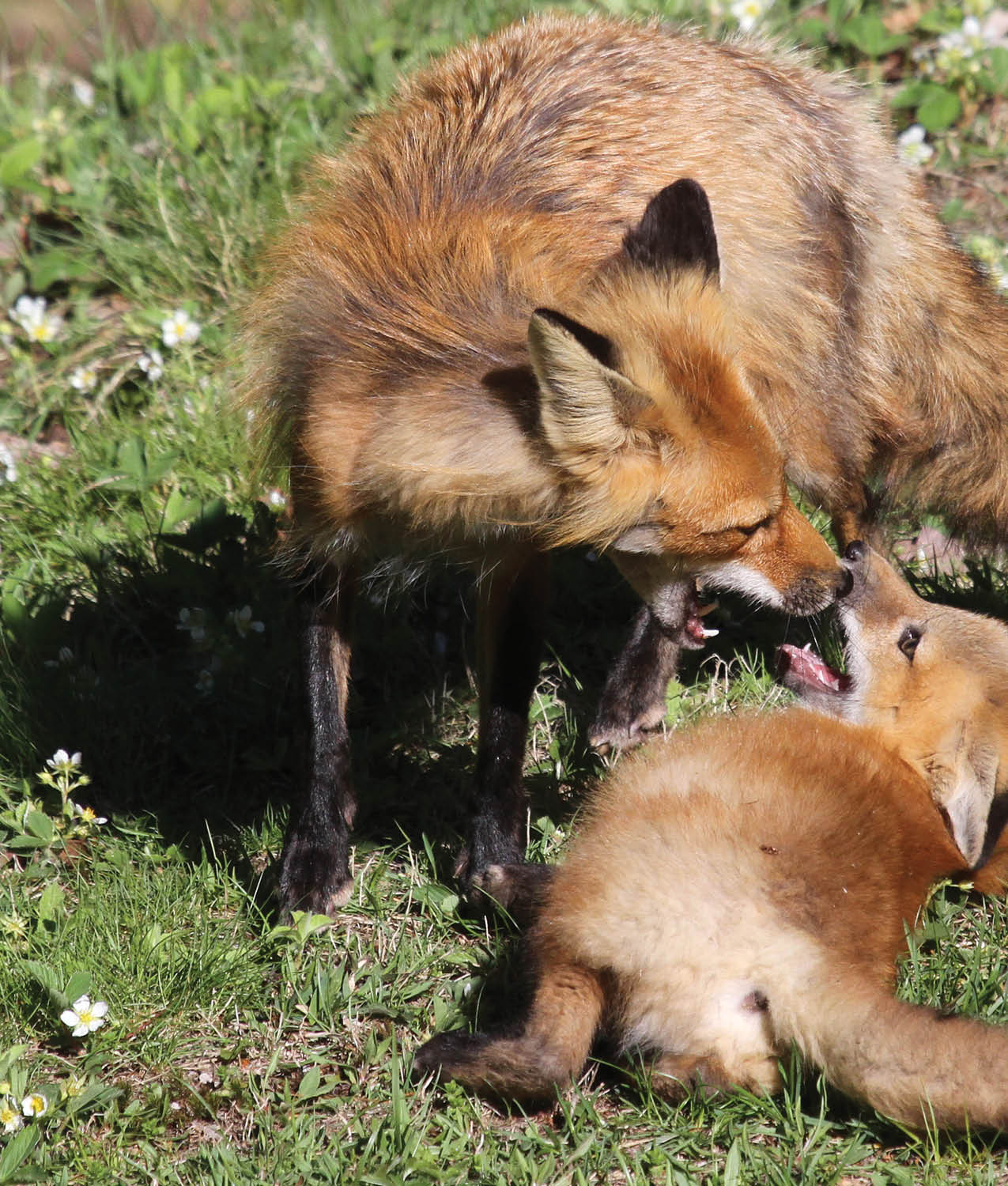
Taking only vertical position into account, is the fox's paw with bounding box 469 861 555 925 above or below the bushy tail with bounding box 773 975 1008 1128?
below

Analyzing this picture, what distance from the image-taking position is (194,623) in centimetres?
459

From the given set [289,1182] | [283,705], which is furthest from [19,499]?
[289,1182]

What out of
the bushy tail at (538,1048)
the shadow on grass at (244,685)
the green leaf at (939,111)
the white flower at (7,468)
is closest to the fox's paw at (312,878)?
the shadow on grass at (244,685)

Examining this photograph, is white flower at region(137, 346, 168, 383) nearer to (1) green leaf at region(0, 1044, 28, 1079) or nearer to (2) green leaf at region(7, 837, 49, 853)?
(2) green leaf at region(7, 837, 49, 853)

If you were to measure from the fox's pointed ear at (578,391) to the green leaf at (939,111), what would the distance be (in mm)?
4560

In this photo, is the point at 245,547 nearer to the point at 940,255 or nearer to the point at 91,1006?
the point at 91,1006

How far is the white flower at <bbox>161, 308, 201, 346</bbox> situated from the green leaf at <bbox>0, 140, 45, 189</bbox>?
4.01 feet

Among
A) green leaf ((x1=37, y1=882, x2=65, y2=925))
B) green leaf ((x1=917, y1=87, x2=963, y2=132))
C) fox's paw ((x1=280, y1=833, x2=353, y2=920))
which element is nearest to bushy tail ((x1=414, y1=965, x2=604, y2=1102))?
fox's paw ((x1=280, y1=833, x2=353, y2=920))

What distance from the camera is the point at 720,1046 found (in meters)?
3.03

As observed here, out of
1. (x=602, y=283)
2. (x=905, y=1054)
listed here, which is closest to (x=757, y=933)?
(x=905, y=1054)

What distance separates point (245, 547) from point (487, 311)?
6.84 feet

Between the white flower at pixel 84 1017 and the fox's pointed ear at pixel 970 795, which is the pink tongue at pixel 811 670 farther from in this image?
the white flower at pixel 84 1017

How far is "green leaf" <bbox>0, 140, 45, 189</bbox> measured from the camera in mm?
6180

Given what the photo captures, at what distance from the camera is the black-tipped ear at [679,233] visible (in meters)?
3.26
